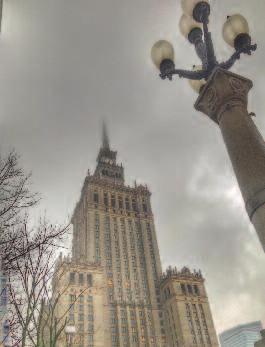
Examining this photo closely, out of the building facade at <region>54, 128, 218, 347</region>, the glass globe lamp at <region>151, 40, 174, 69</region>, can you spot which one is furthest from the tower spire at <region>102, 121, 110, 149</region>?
the glass globe lamp at <region>151, 40, 174, 69</region>

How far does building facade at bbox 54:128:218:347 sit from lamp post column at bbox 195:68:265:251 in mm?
60088

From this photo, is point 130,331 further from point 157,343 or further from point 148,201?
point 148,201

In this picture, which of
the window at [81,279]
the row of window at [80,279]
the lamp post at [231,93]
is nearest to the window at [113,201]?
the row of window at [80,279]

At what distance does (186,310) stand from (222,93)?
84780 mm

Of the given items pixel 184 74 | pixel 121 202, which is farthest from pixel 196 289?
pixel 184 74

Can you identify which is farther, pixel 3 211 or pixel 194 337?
pixel 194 337

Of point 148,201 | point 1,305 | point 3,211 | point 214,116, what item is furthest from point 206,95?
point 148,201

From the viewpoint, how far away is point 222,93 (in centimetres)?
784

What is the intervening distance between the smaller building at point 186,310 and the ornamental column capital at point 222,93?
79.7 metres

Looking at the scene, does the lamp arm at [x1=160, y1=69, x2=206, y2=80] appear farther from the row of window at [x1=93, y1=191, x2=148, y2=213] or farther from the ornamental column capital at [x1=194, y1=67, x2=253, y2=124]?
the row of window at [x1=93, y1=191, x2=148, y2=213]

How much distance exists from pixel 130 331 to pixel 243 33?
81.6m

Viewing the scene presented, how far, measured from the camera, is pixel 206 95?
8391 mm

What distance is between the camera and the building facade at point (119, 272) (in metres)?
74.4

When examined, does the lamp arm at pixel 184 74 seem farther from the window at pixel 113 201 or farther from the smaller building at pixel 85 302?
the window at pixel 113 201
